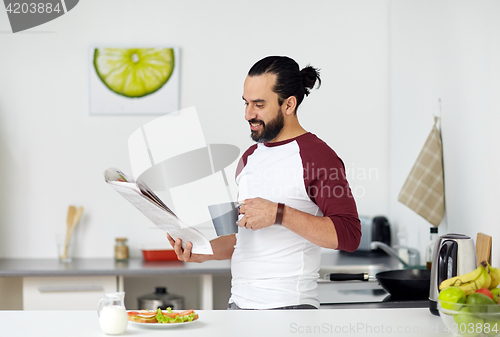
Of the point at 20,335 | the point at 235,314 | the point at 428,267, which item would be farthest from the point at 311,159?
the point at 428,267

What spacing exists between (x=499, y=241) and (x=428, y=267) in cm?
49

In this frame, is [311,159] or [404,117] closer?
[311,159]

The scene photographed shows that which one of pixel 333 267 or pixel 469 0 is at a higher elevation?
pixel 469 0

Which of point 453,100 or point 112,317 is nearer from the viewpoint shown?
point 112,317

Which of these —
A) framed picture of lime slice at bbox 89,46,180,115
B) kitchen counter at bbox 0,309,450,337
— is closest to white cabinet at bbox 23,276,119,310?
framed picture of lime slice at bbox 89,46,180,115

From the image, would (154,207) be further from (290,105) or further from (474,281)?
(474,281)

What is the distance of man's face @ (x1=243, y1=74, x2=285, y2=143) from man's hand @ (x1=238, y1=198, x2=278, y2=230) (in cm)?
26

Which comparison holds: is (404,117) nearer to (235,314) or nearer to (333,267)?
(333,267)

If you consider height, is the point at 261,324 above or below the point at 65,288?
above

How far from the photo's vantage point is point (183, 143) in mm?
2875

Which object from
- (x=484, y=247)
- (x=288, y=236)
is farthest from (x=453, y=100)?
(x=288, y=236)

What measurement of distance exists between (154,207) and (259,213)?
0.28 meters

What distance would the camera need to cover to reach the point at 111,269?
2.37 meters

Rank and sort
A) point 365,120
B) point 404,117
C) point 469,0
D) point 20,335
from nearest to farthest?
point 20,335 < point 469,0 < point 404,117 < point 365,120
